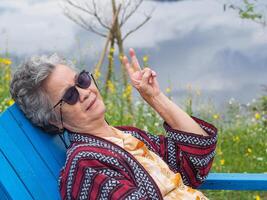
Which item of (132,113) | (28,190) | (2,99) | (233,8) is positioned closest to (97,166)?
(28,190)

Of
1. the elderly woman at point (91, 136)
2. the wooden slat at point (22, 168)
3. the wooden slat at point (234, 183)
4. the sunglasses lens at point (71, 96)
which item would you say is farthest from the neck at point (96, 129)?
the wooden slat at point (234, 183)

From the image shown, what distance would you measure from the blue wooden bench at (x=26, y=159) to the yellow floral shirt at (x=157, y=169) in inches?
10.6

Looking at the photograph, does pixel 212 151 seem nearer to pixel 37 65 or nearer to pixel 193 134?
pixel 193 134

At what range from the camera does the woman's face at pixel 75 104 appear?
269cm

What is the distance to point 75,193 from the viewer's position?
8.09 feet

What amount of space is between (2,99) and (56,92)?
3.26 meters

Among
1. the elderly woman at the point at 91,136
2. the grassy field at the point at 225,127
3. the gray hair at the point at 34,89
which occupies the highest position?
the gray hair at the point at 34,89

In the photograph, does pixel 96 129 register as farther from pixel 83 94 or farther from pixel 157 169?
pixel 157 169

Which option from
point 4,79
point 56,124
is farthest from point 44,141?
point 4,79

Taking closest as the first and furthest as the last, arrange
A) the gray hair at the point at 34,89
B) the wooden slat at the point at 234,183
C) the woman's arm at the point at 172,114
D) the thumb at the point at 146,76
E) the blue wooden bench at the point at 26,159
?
1. the blue wooden bench at the point at 26,159
2. the gray hair at the point at 34,89
3. the thumb at the point at 146,76
4. the woman's arm at the point at 172,114
5. the wooden slat at the point at 234,183

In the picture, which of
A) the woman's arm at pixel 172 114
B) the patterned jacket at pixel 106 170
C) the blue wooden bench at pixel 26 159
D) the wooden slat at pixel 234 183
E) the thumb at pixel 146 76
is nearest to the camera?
the patterned jacket at pixel 106 170

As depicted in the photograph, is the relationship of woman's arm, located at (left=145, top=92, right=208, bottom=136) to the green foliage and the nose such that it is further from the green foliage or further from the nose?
the green foliage

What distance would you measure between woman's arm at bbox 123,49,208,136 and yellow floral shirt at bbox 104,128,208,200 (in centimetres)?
27

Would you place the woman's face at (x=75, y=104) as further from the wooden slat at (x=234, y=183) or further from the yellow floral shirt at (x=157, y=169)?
the wooden slat at (x=234, y=183)
